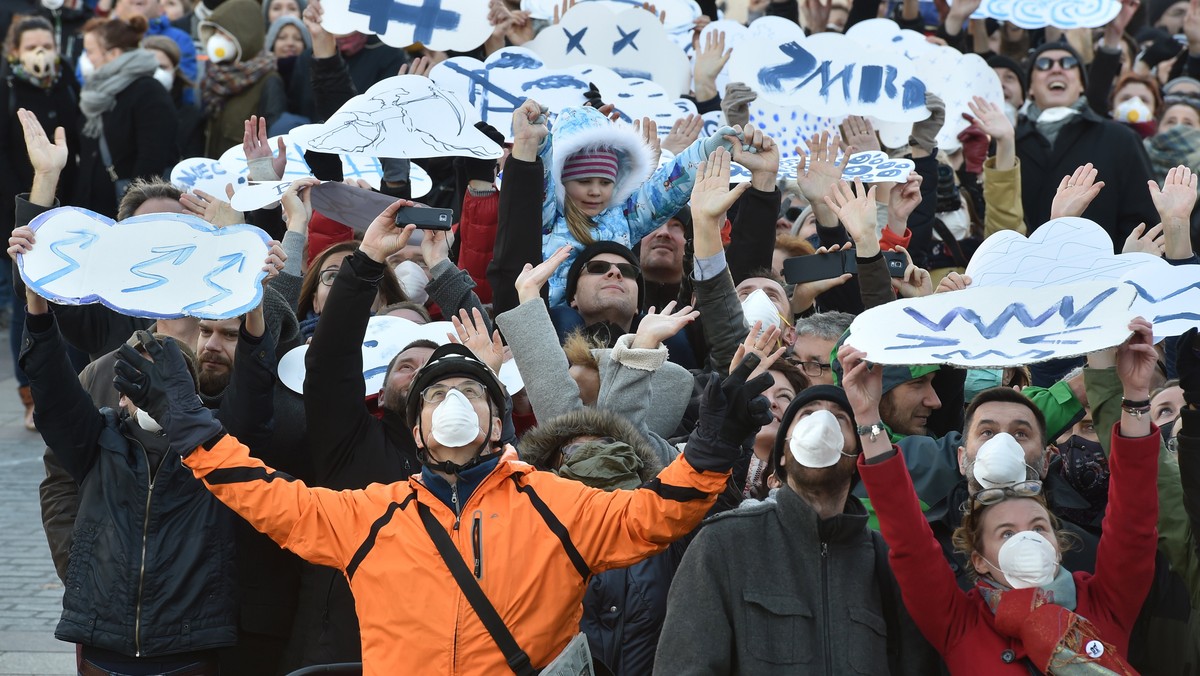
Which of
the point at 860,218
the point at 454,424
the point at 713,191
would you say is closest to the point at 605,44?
the point at 713,191

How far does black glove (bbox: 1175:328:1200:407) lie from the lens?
14.5ft

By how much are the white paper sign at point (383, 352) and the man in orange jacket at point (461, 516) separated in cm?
100

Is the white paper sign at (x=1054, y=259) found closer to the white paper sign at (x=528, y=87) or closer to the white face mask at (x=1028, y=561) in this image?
the white face mask at (x=1028, y=561)

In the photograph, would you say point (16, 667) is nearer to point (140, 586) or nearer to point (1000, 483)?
point (140, 586)

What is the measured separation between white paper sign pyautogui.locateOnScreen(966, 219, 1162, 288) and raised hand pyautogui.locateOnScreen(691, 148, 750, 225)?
1.06m

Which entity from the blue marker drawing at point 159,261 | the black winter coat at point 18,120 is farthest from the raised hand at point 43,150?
the black winter coat at point 18,120

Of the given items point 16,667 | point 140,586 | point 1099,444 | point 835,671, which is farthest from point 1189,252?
point 16,667

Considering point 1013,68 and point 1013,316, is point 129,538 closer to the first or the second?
point 1013,316

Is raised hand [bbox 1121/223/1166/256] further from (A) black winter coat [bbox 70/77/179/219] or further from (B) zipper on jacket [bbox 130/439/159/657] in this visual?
Answer: (A) black winter coat [bbox 70/77/179/219]

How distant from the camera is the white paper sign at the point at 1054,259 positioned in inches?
195

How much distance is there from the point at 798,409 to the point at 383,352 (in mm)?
1868

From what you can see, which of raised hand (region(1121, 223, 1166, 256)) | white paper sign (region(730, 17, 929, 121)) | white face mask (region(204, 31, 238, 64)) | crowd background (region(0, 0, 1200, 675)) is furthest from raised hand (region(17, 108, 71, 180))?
white face mask (region(204, 31, 238, 64))

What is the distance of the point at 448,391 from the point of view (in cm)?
436

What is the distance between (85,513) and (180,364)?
0.89m
